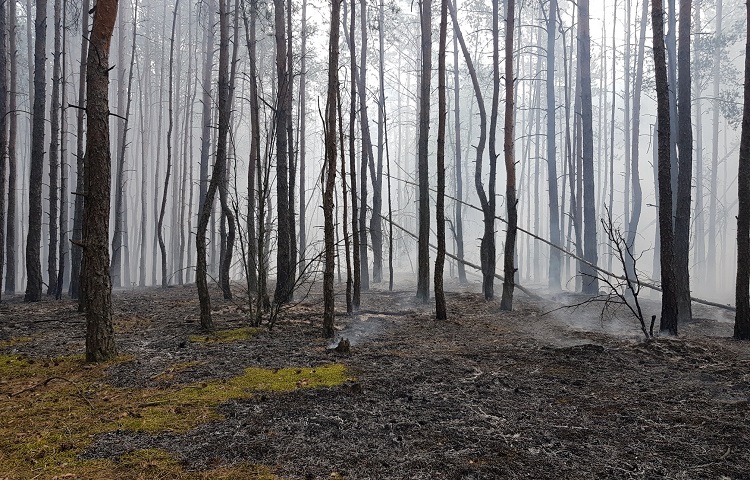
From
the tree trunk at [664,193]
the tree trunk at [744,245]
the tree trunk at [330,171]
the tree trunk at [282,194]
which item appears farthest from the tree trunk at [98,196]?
the tree trunk at [744,245]

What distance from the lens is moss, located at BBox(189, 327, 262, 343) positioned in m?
8.34

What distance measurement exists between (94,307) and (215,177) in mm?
3211

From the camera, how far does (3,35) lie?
1467 centimetres

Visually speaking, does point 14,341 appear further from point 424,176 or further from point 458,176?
point 458,176

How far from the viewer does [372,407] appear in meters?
4.81

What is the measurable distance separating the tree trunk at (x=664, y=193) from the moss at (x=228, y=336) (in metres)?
6.96

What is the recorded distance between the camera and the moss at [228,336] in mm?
8344

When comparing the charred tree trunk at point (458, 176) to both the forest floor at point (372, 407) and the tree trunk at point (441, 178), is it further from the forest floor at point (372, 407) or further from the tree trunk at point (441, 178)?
the forest floor at point (372, 407)

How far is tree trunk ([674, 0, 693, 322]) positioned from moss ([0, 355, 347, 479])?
8906mm

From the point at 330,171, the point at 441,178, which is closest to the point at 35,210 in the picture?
the point at 330,171

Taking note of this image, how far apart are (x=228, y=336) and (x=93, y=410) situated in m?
4.10

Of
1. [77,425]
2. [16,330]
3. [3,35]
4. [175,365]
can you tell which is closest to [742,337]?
[175,365]

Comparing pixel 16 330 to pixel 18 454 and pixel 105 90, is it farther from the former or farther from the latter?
pixel 18 454

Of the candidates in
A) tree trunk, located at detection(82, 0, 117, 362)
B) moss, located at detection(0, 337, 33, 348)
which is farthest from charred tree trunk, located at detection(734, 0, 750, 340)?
moss, located at detection(0, 337, 33, 348)
